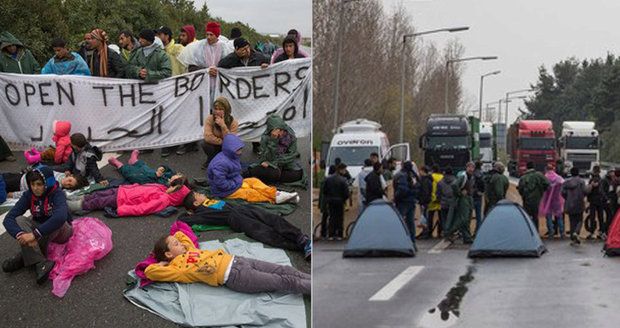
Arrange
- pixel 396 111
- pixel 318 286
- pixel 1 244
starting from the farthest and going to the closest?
1. pixel 1 244
2. pixel 318 286
3. pixel 396 111

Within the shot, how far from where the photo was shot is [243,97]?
542 centimetres

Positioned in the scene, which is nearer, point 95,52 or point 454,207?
point 454,207

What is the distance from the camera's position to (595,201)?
8.57 feet

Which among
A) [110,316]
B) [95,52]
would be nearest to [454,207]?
[110,316]

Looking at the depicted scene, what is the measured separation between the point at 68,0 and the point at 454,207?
4035 mm

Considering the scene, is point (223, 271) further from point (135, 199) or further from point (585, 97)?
point (585, 97)

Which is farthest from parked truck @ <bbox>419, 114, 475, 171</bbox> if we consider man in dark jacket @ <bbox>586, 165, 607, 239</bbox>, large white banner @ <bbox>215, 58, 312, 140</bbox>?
large white banner @ <bbox>215, 58, 312, 140</bbox>

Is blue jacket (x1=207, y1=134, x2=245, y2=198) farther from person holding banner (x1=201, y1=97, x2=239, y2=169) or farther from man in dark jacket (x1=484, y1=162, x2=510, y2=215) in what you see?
man in dark jacket (x1=484, y1=162, x2=510, y2=215)

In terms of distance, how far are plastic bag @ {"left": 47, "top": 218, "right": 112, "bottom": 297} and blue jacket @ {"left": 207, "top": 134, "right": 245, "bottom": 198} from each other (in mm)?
585

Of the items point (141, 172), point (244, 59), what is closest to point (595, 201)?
point (141, 172)

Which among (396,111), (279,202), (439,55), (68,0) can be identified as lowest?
(279,202)

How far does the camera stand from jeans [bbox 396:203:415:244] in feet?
8.76

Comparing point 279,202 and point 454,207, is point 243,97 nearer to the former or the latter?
point 279,202

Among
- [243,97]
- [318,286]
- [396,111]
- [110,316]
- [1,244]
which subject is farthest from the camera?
[243,97]
